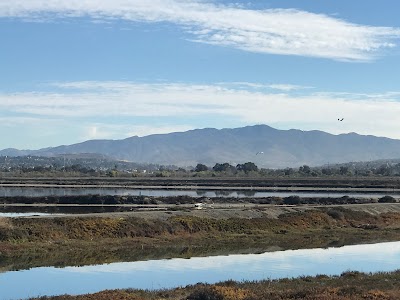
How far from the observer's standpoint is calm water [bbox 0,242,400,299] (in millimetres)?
31594

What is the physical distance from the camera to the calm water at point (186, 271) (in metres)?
31.6

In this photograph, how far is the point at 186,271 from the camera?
3653 cm

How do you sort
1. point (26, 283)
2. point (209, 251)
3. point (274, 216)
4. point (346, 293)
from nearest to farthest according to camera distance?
1. point (346, 293)
2. point (26, 283)
3. point (209, 251)
4. point (274, 216)

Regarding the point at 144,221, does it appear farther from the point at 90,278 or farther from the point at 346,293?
the point at 346,293

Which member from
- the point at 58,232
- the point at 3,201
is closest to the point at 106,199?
the point at 3,201

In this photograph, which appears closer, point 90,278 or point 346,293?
point 346,293

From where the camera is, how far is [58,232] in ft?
155

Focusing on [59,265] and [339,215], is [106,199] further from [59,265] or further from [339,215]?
[59,265]

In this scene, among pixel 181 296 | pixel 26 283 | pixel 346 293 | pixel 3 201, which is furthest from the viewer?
pixel 3 201

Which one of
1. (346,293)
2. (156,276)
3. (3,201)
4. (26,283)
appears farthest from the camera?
(3,201)

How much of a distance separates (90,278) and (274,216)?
104 ft

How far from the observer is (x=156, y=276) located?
34875 millimetres

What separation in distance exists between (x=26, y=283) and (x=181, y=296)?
8.86 meters

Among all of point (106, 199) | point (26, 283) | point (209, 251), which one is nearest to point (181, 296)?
point (26, 283)
